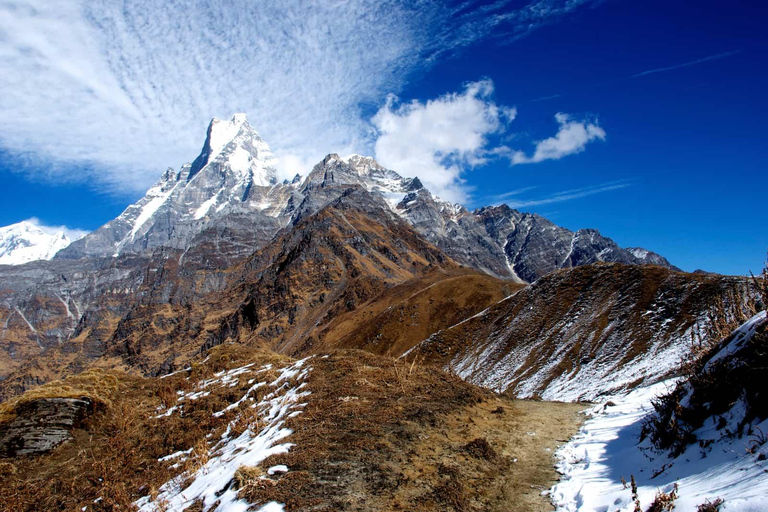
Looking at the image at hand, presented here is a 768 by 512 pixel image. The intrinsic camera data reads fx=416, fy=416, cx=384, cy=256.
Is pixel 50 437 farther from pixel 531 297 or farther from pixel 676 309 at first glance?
pixel 531 297

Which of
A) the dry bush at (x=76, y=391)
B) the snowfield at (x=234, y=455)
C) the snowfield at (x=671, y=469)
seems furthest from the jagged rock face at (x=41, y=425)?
the snowfield at (x=671, y=469)

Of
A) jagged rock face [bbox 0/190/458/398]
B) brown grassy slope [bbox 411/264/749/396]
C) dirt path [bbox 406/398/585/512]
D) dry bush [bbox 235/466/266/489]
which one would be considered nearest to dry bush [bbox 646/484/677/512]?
dirt path [bbox 406/398/585/512]

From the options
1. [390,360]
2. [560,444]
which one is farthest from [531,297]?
[560,444]

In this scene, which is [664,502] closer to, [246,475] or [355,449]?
[355,449]

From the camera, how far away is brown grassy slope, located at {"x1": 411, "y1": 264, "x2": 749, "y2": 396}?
29.0 m

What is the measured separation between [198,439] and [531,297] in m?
38.0

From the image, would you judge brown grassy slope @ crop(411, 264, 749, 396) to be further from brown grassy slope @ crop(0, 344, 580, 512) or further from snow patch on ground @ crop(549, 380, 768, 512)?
snow patch on ground @ crop(549, 380, 768, 512)

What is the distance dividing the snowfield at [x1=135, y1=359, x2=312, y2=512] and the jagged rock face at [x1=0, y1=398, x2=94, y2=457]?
3096 millimetres

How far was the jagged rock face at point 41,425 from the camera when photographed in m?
14.5

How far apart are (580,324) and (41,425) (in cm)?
3573

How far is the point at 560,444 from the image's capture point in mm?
11078

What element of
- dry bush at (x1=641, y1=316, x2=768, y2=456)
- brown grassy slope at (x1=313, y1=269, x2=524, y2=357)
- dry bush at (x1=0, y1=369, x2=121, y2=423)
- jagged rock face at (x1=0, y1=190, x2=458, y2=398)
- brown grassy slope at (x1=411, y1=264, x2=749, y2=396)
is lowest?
dry bush at (x1=641, y1=316, x2=768, y2=456)

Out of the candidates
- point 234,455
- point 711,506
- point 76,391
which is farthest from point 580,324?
point 76,391

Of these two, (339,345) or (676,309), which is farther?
(339,345)
